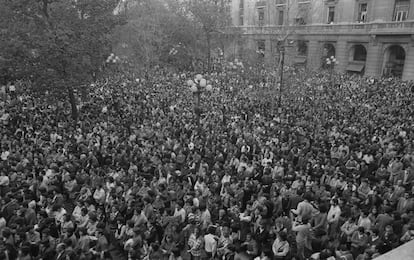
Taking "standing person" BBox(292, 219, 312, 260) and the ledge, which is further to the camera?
"standing person" BBox(292, 219, 312, 260)

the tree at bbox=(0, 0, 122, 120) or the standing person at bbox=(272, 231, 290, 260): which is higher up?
the tree at bbox=(0, 0, 122, 120)

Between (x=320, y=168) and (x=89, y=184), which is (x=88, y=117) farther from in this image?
(x=320, y=168)

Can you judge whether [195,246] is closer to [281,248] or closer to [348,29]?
[281,248]

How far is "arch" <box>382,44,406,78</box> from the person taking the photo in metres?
31.4

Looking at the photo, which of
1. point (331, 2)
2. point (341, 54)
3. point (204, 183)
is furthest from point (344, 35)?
point (204, 183)

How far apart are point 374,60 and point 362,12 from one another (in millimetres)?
4963

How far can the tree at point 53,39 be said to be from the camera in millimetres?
14984

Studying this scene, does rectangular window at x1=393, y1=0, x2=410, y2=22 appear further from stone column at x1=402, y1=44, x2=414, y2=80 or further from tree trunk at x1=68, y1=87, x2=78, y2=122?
tree trunk at x1=68, y1=87, x2=78, y2=122

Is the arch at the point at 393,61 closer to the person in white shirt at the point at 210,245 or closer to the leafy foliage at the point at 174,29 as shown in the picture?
the leafy foliage at the point at 174,29

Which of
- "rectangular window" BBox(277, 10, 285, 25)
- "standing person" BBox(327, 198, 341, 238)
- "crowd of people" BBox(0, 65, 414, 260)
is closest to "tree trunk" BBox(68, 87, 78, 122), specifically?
"crowd of people" BBox(0, 65, 414, 260)

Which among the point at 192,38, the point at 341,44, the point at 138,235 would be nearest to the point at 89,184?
the point at 138,235

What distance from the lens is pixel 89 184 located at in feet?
30.7

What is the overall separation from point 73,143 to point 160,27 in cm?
2202

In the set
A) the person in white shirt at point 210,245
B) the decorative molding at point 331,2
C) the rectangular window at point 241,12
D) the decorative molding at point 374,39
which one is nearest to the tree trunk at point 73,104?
the person in white shirt at point 210,245
